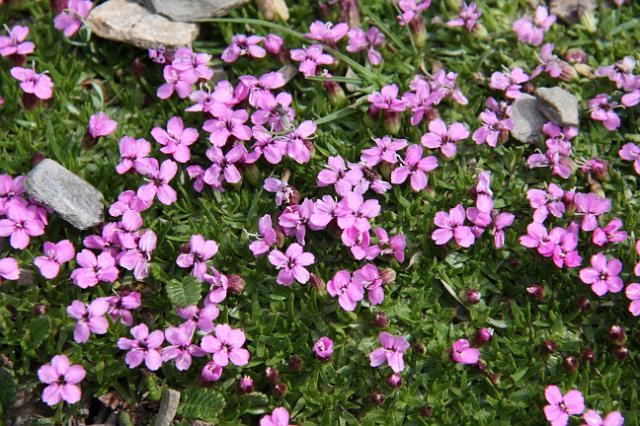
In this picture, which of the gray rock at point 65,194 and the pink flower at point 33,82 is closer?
the gray rock at point 65,194

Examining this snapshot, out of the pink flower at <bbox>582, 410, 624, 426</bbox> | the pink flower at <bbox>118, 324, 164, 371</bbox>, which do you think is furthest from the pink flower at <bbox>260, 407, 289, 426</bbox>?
the pink flower at <bbox>582, 410, 624, 426</bbox>

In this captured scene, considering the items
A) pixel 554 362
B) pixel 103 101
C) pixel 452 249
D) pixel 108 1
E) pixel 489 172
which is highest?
pixel 108 1

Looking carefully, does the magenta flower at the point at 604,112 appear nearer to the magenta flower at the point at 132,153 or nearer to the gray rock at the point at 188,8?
the gray rock at the point at 188,8

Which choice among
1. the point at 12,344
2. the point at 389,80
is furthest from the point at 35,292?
the point at 389,80

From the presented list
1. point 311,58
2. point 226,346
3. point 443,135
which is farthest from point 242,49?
point 226,346

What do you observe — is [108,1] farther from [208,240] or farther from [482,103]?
[482,103]

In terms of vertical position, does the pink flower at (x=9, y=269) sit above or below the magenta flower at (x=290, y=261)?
above

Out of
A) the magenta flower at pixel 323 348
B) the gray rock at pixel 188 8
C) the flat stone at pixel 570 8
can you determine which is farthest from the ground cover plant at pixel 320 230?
the flat stone at pixel 570 8

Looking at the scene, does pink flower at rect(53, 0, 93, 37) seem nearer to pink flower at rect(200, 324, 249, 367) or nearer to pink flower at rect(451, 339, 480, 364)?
pink flower at rect(200, 324, 249, 367)
